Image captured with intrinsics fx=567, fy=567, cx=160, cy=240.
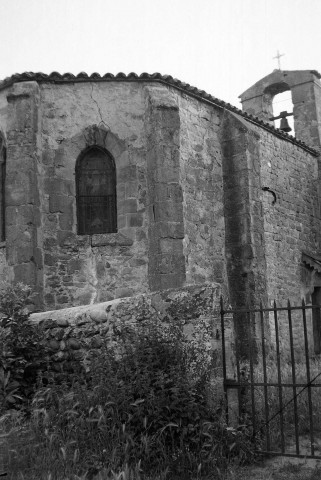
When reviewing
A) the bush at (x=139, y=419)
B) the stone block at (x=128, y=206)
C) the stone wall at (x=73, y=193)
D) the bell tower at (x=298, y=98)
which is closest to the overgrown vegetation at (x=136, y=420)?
the bush at (x=139, y=419)

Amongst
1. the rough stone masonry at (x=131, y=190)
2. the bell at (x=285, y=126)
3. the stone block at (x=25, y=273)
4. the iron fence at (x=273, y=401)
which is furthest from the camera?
the bell at (x=285, y=126)

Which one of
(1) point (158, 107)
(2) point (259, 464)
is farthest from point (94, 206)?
(2) point (259, 464)

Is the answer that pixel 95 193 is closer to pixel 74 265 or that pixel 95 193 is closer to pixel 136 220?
pixel 136 220

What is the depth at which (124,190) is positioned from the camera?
11.2 meters

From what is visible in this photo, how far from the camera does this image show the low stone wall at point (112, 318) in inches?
229

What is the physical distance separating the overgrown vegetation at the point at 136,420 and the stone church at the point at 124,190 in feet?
15.1

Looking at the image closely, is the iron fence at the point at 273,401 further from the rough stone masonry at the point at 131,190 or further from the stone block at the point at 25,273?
the stone block at the point at 25,273

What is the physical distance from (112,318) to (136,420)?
1.36m

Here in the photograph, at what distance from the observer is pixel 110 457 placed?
4.77 meters

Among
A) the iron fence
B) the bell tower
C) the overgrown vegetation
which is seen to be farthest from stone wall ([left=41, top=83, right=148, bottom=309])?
the bell tower

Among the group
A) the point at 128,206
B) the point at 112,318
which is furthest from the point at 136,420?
the point at 128,206

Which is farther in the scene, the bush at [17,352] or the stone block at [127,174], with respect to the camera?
the stone block at [127,174]

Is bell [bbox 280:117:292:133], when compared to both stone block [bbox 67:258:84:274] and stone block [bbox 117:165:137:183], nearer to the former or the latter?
stone block [bbox 117:165:137:183]

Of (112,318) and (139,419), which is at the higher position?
(112,318)
